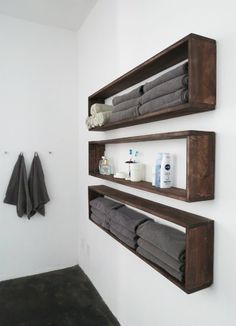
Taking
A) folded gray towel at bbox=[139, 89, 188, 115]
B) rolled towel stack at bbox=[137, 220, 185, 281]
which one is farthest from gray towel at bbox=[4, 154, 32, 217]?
folded gray towel at bbox=[139, 89, 188, 115]

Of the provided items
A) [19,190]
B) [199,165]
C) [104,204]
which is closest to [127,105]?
[199,165]

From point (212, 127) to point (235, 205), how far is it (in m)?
0.35

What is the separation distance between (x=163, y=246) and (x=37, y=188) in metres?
1.83

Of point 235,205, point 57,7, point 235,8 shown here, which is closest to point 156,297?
point 235,205

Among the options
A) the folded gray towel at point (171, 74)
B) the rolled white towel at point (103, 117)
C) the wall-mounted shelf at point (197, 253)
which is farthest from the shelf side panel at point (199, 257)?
the rolled white towel at point (103, 117)

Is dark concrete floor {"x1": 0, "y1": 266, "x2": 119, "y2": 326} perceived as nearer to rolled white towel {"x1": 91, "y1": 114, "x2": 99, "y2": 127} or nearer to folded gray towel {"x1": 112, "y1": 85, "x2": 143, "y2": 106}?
rolled white towel {"x1": 91, "y1": 114, "x2": 99, "y2": 127}

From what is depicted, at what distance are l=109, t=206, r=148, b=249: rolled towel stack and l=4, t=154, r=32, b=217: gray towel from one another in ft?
4.11

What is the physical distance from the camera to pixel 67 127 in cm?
283

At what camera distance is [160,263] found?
1238 millimetres

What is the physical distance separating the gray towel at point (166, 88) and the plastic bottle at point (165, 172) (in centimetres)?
32

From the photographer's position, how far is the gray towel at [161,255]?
1.10 m

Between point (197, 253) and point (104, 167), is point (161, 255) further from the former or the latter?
point (104, 167)

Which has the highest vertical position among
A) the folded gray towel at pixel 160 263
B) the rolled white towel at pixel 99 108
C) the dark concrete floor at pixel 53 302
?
the rolled white towel at pixel 99 108

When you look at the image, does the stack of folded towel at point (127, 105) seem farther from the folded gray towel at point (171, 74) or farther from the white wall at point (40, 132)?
the white wall at point (40, 132)
